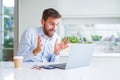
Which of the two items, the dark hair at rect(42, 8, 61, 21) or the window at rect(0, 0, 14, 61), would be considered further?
the window at rect(0, 0, 14, 61)

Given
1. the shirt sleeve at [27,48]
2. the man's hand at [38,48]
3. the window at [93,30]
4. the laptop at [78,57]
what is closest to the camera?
the laptop at [78,57]

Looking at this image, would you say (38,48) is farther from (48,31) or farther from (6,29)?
(6,29)

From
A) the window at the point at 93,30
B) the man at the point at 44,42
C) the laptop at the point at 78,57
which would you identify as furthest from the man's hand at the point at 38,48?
the window at the point at 93,30

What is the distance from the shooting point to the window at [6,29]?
407cm

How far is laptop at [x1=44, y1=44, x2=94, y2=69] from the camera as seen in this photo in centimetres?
178

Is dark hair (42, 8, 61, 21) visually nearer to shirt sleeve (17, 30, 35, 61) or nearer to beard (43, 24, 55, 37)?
beard (43, 24, 55, 37)

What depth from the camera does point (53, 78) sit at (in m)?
1.41

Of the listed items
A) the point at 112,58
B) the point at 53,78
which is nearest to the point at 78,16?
the point at 112,58

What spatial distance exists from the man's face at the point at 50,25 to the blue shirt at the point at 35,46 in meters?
0.05

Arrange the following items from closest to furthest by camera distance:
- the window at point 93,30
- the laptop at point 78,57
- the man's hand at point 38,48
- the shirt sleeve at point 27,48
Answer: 1. the laptop at point 78,57
2. the man's hand at point 38,48
3. the shirt sleeve at point 27,48
4. the window at point 93,30

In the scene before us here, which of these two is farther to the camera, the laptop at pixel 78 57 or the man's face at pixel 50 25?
the man's face at pixel 50 25

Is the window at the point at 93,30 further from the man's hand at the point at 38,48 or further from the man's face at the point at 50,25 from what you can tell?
the man's hand at the point at 38,48

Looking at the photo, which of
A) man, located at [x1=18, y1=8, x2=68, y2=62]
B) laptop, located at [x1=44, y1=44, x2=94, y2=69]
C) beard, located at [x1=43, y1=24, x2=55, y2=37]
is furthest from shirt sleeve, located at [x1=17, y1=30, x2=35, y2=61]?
laptop, located at [x1=44, y1=44, x2=94, y2=69]

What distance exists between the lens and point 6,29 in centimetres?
413
